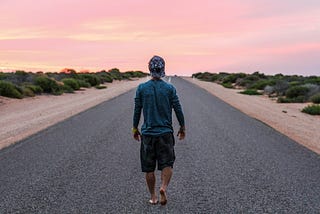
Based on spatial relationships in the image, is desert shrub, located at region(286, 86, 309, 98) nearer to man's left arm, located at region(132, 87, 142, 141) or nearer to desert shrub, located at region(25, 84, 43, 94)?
desert shrub, located at region(25, 84, 43, 94)

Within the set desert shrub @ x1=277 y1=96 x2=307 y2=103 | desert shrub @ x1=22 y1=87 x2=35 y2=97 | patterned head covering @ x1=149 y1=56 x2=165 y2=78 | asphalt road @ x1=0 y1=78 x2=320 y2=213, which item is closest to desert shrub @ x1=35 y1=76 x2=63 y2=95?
desert shrub @ x1=22 y1=87 x2=35 y2=97

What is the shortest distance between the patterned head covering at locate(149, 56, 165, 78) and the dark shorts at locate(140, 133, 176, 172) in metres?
0.81

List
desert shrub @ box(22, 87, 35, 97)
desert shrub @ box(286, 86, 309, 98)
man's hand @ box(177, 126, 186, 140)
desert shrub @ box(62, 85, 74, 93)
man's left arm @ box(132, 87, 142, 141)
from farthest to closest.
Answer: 1. desert shrub @ box(62, 85, 74, 93)
2. desert shrub @ box(286, 86, 309, 98)
3. desert shrub @ box(22, 87, 35, 97)
4. man's hand @ box(177, 126, 186, 140)
5. man's left arm @ box(132, 87, 142, 141)

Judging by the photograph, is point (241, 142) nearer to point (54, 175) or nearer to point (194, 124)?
point (194, 124)

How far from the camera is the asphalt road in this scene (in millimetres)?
5914

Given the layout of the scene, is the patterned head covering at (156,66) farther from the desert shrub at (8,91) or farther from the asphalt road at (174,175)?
the desert shrub at (8,91)

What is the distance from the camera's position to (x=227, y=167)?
8109 mm

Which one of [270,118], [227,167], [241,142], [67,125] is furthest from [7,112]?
[227,167]

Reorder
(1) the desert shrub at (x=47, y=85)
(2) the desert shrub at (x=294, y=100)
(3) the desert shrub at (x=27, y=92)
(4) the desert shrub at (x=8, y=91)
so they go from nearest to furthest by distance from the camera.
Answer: (4) the desert shrub at (x=8, y=91)
(2) the desert shrub at (x=294, y=100)
(3) the desert shrub at (x=27, y=92)
(1) the desert shrub at (x=47, y=85)

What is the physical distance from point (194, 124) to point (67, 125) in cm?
405

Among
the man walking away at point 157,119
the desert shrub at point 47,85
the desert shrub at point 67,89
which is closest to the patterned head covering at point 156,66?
the man walking away at point 157,119

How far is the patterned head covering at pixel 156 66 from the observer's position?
586 cm

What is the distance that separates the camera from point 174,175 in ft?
24.8

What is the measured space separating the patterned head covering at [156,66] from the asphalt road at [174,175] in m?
1.73
